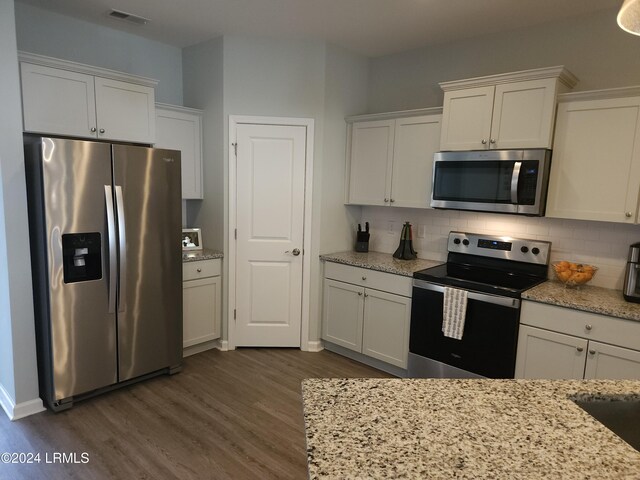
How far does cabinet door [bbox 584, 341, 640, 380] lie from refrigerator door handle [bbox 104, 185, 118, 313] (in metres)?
2.99

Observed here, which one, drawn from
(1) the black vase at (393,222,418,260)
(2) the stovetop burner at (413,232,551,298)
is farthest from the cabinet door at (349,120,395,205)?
(2) the stovetop burner at (413,232,551,298)

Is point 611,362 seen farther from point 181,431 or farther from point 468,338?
point 181,431

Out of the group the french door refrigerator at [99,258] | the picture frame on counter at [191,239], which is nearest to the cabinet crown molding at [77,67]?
the french door refrigerator at [99,258]

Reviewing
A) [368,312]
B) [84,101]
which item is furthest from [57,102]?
[368,312]

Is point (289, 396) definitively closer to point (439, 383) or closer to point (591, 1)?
point (439, 383)

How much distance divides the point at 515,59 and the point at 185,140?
283cm

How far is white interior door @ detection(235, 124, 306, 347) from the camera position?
359cm

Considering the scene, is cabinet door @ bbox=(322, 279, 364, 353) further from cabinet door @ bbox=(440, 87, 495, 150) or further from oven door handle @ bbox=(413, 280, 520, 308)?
cabinet door @ bbox=(440, 87, 495, 150)

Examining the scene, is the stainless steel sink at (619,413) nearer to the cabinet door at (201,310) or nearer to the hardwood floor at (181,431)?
the hardwood floor at (181,431)

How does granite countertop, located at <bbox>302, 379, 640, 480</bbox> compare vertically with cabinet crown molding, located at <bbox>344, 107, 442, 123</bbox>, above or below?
below

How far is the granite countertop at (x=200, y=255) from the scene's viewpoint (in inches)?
135

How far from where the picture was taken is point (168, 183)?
300cm

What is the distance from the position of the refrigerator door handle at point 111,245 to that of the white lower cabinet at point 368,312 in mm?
1752

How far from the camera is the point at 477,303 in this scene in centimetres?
273
